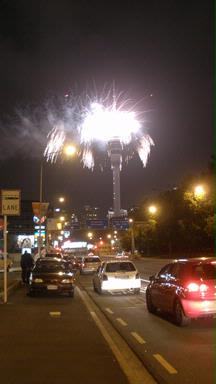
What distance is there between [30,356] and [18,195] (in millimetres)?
9794

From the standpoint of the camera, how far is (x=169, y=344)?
1119 cm

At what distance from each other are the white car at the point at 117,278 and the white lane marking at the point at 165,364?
13.4 meters

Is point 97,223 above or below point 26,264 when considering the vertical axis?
above

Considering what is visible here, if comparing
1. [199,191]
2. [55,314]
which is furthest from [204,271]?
[199,191]

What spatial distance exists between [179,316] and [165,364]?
4726 millimetres

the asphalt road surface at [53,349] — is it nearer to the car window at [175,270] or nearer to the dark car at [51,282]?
the car window at [175,270]

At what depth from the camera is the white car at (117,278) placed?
77.1ft

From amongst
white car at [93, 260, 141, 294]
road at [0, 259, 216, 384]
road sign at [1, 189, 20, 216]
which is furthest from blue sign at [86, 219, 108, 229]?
road at [0, 259, 216, 384]

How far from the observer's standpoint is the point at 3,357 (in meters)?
9.81

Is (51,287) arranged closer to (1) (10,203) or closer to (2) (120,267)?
(2) (120,267)

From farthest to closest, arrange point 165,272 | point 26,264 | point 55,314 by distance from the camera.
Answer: point 26,264, point 55,314, point 165,272

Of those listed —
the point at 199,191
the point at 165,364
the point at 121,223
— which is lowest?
the point at 165,364

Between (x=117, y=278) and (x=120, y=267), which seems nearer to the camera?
(x=117, y=278)

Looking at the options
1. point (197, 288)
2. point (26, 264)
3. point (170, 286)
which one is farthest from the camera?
point (26, 264)
